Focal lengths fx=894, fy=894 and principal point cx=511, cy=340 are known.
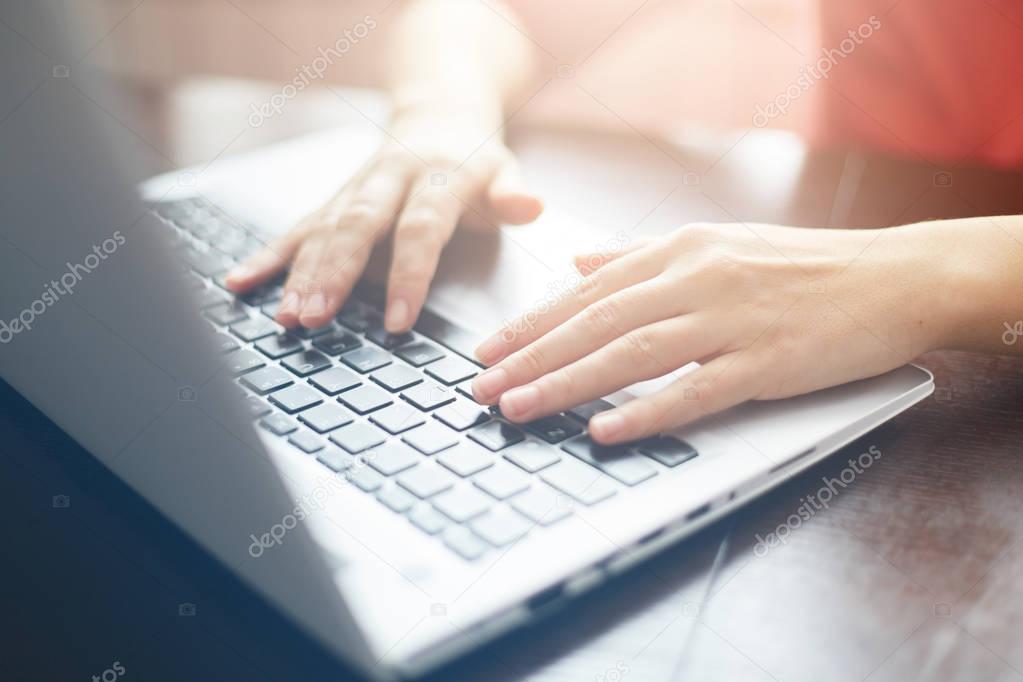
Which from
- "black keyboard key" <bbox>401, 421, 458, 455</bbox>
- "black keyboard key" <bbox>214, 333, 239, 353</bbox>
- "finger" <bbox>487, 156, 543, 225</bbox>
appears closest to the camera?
"black keyboard key" <bbox>401, 421, 458, 455</bbox>

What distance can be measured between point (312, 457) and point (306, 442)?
0.01 metres

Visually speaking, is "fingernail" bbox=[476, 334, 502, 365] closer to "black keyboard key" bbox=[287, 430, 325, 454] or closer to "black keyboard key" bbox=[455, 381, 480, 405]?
"black keyboard key" bbox=[455, 381, 480, 405]

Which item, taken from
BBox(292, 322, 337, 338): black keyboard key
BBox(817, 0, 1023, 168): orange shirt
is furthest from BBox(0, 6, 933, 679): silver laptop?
BBox(817, 0, 1023, 168): orange shirt

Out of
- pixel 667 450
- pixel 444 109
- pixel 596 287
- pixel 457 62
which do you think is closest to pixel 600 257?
pixel 596 287

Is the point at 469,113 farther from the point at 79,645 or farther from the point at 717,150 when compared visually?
the point at 79,645

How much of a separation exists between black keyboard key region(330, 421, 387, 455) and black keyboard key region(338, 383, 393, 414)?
2cm

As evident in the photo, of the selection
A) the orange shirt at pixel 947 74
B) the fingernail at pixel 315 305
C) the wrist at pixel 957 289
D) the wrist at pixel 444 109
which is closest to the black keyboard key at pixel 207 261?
the fingernail at pixel 315 305

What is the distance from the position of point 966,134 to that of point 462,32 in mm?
683

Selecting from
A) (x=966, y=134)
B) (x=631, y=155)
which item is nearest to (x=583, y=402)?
(x=631, y=155)

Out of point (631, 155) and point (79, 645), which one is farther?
point (631, 155)

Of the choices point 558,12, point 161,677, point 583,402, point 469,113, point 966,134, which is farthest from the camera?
point 558,12

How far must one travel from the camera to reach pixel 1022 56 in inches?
45.8

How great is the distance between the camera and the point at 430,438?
21.4 inches

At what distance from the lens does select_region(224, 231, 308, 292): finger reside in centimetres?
74
